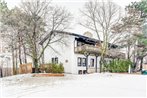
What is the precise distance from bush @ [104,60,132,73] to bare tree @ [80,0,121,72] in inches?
9.0

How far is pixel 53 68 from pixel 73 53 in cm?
131

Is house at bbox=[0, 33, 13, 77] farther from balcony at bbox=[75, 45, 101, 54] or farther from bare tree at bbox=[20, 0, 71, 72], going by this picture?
balcony at bbox=[75, 45, 101, 54]

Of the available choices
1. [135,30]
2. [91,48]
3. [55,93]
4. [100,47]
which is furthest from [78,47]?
[55,93]

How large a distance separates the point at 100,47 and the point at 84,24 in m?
0.80

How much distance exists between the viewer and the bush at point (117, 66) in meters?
5.21

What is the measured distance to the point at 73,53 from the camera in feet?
23.9

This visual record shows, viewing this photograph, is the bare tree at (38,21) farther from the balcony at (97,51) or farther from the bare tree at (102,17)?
the balcony at (97,51)

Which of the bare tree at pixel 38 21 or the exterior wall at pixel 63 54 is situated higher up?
the bare tree at pixel 38 21

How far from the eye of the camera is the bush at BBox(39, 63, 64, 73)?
5.98 meters

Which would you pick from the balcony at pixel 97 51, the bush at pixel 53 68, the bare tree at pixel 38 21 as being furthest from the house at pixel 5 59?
the balcony at pixel 97 51

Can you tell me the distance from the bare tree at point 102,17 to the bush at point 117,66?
23cm

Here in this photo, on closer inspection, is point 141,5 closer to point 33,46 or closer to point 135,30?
point 135,30

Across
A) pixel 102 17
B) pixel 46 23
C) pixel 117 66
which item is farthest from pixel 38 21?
pixel 117 66

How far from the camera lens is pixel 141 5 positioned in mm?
5309
